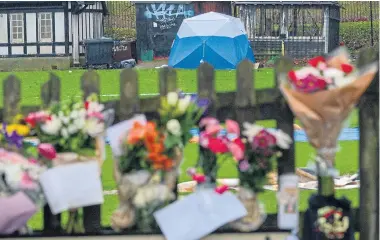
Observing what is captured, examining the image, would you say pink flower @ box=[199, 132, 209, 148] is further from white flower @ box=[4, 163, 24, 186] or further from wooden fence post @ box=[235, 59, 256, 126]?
white flower @ box=[4, 163, 24, 186]

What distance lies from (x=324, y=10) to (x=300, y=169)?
2754cm

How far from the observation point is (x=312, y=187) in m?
7.68

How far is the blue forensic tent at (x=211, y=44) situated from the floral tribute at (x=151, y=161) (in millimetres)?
24672

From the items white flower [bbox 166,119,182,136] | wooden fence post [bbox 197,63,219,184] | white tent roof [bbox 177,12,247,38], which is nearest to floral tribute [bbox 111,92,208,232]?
white flower [bbox 166,119,182,136]

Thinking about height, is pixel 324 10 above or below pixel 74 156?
above

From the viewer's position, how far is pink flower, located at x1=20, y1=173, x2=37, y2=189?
4.92 metres

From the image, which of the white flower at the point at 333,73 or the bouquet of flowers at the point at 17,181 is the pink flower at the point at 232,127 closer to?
the white flower at the point at 333,73

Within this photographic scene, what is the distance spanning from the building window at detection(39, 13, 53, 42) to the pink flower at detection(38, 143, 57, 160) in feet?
102

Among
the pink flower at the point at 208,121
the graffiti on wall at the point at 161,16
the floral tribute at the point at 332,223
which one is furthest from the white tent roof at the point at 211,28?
the floral tribute at the point at 332,223

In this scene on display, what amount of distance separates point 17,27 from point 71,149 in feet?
106

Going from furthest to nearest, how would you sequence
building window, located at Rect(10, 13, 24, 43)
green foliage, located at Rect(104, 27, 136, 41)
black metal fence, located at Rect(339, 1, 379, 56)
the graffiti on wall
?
green foliage, located at Rect(104, 27, 136, 41), the graffiti on wall, building window, located at Rect(10, 13, 24, 43), black metal fence, located at Rect(339, 1, 379, 56)

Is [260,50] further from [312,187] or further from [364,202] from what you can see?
[364,202]

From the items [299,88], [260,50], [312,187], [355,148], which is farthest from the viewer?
[260,50]

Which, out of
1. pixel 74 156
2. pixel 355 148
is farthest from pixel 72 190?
pixel 355 148
